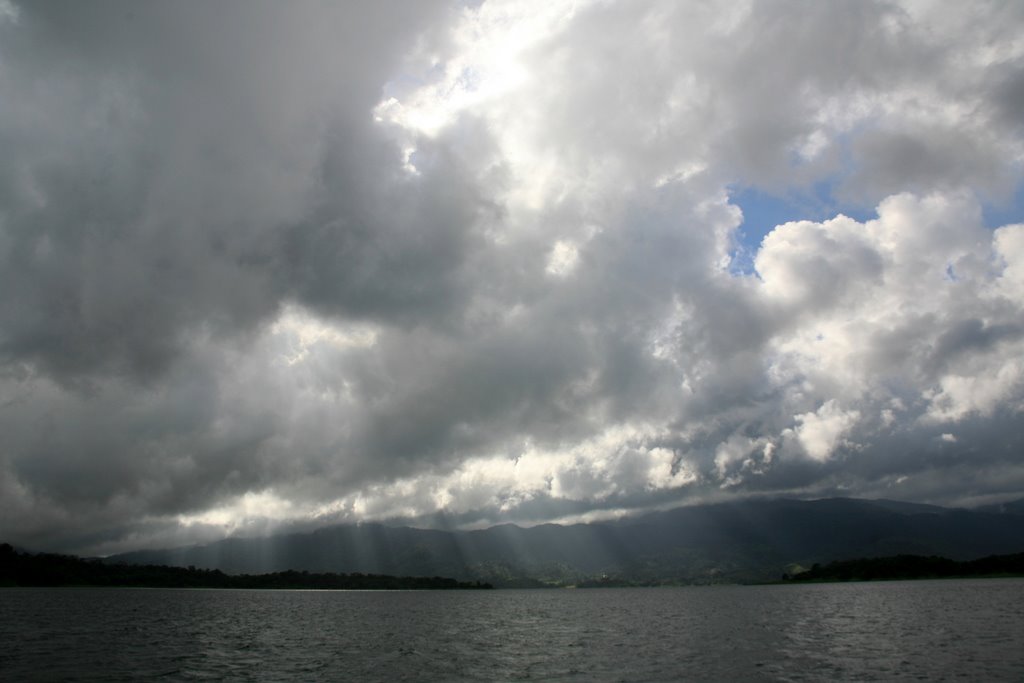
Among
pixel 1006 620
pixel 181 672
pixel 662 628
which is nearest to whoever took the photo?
pixel 181 672

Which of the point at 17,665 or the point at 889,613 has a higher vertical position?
the point at 17,665

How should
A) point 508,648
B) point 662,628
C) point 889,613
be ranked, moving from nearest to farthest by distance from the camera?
point 508,648, point 662,628, point 889,613

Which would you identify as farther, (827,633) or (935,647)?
(827,633)

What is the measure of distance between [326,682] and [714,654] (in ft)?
169

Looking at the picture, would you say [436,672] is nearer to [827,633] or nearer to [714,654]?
[714,654]

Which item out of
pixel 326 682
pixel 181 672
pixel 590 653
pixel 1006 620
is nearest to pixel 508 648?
pixel 590 653

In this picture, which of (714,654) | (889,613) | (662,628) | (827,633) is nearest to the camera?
(714,654)

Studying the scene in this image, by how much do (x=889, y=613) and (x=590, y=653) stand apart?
106043 mm

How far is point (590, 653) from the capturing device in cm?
8906

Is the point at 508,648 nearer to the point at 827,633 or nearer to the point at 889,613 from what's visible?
the point at 827,633

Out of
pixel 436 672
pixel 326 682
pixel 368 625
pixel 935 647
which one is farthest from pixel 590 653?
pixel 368 625

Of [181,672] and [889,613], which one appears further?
[889,613]

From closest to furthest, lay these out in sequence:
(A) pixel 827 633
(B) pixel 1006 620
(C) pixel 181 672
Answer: (C) pixel 181 672, (A) pixel 827 633, (B) pixel 1006 620

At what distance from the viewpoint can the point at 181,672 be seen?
72.9 meters
